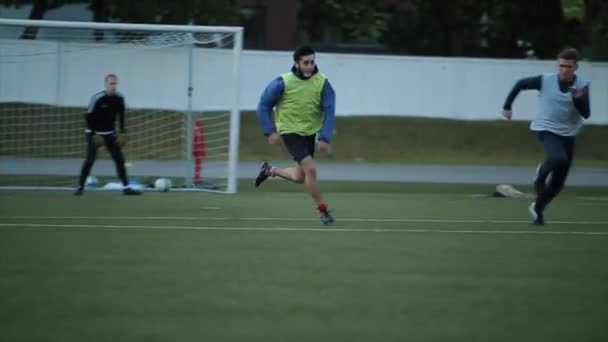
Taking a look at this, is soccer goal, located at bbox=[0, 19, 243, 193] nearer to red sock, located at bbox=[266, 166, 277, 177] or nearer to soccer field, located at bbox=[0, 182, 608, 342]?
red sock, located at bbox=[266, 166, 277, 177]

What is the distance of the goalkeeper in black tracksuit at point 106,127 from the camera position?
17.6 metres

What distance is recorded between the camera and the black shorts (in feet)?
40.4

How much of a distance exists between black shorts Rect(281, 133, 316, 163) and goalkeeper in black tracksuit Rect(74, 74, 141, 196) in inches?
226

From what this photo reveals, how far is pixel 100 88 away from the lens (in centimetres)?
2367

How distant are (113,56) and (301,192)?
245 inches

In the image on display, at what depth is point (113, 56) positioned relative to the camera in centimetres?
2423

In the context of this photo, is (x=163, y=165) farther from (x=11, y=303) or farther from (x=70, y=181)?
(x=11, y=303)

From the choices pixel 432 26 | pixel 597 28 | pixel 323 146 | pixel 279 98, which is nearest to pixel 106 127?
pixel 279 98

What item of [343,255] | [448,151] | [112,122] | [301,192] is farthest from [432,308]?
[448,151]

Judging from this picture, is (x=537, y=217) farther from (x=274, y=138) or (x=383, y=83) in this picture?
(x=383, y=83)

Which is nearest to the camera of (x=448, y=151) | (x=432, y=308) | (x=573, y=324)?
(x=573, y=324)

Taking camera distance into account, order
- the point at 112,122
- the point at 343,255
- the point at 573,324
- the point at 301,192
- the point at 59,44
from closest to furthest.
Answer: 1. the point at 573,324
2. the point at 343,255
3. the point at 112,122
4. the point at 301,192
5. the point at 59,44

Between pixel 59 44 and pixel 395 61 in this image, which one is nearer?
pixel 59 44

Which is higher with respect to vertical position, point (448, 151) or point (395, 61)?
point (395, 61)
